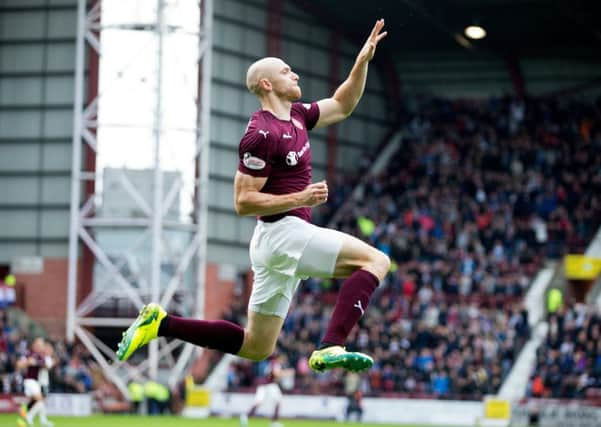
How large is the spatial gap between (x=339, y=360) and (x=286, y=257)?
94cm

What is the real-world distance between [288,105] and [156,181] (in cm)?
2811

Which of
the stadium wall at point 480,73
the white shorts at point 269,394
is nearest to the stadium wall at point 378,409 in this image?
the white shorts at point 269,394

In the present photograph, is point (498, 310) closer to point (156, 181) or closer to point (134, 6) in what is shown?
point (156, 181)

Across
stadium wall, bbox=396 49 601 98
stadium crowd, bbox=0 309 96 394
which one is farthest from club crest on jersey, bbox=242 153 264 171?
stadium wall, bbox=396 49 601 98

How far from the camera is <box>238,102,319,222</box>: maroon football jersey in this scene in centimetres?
980

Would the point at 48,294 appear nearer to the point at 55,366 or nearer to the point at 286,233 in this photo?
the point at 55,366

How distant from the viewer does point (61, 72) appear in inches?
1673

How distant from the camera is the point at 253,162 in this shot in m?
9.80

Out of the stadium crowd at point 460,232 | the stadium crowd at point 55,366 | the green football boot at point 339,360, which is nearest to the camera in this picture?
the green football boot at point 339,360

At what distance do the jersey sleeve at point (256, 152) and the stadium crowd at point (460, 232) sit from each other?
2412 centimetres

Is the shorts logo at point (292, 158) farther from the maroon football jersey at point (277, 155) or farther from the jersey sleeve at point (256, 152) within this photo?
the jersey sleeve at point (256, 152)

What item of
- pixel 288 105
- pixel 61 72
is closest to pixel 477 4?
pixel 61 72

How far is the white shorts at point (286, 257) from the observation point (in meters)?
9.86

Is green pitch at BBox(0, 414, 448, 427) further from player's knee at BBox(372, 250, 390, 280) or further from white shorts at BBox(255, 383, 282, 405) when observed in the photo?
player's knee at BBox(372, 250, 390, 280)
